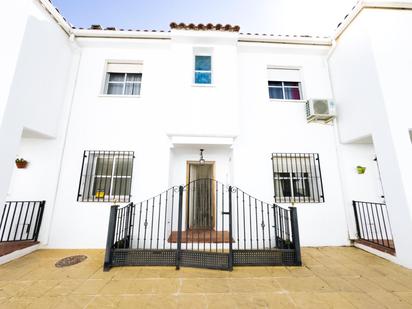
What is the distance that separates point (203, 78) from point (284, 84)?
10.2 ft

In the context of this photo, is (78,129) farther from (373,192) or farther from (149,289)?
(373,192)

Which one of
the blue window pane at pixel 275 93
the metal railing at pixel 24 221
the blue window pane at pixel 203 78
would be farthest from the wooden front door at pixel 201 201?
the metal railing at pixel 24 221

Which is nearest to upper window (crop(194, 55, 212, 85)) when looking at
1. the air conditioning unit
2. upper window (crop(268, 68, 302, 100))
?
upper window (crop(268, 68, 302, 100))

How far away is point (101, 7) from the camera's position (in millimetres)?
6547

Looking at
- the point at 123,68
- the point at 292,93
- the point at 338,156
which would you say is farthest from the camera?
the point at 292,93

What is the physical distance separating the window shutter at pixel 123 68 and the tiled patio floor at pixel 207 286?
605 cm

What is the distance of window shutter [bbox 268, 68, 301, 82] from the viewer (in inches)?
252

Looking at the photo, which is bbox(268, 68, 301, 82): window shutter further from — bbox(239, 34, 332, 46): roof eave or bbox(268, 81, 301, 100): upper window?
bbox(239, 34, 332, 46): roof eave

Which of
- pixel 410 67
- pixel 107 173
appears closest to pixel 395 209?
pixel 410 67

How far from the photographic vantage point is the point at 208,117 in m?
5.25

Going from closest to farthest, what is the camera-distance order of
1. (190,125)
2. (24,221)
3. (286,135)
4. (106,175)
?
1. (24,221)
2. (190,125)
3. (106,175)
4. (286,135)

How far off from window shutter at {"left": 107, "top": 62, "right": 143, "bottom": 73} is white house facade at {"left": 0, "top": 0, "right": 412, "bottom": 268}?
0.04 meters

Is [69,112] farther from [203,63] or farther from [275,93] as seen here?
[275,93]

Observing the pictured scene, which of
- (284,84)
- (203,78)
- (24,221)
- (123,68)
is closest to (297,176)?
(284,84)
